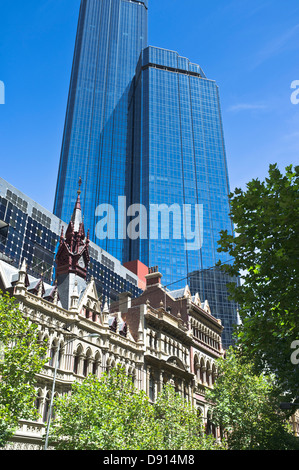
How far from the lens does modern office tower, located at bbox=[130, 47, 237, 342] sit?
157 meters

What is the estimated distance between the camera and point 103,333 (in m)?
45.8

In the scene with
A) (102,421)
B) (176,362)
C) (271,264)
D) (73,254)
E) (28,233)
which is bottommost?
(102,421)

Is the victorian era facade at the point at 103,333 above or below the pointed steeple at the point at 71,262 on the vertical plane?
below

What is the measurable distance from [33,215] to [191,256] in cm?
7564

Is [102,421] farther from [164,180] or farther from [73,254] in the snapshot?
[164,180]

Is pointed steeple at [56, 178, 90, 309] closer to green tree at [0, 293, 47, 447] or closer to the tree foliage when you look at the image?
the tree foliage

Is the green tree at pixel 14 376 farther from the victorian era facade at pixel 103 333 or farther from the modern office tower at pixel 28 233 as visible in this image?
the modern office tower at pixel 28 233

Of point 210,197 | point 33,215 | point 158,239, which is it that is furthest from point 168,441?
point 210,197

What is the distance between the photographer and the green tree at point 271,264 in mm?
20500

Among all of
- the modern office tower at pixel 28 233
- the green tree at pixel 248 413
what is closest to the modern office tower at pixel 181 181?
the modern office tower at pixel 28 233

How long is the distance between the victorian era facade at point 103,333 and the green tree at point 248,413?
351 cm

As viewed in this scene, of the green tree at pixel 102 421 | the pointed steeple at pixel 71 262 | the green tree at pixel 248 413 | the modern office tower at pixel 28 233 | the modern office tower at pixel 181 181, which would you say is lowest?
Answer: the green tree at pixel 102 421

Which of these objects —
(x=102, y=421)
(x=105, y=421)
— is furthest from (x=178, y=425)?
(x=102, y=421)

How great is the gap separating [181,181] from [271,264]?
154 m
